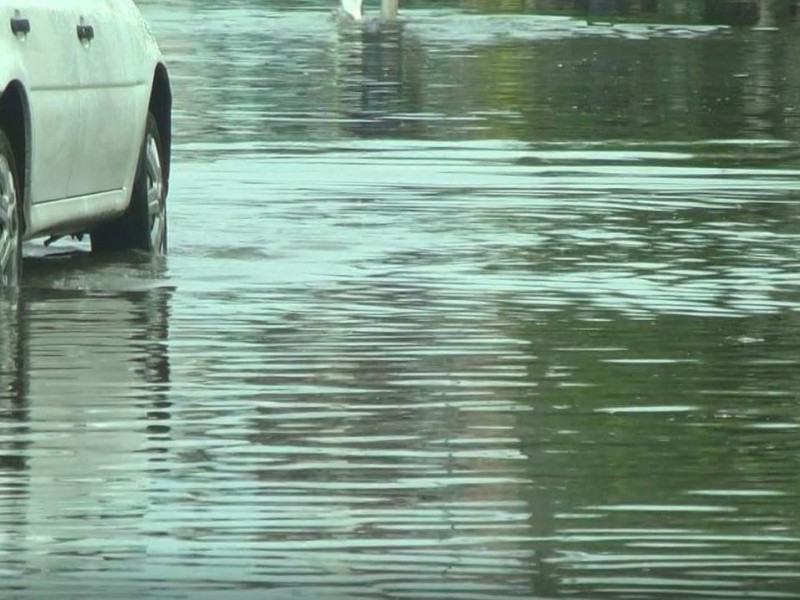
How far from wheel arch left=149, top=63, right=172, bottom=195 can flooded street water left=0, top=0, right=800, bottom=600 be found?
1.41 feet

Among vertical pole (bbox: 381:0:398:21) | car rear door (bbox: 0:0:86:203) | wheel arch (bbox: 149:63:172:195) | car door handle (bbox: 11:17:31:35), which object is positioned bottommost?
vertical pole (bbox: 381:0:398:21)

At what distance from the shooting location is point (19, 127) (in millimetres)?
10383

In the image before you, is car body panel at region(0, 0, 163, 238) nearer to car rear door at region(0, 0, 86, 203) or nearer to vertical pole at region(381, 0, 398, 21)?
car rear door at region(0, 0, 86, 203)

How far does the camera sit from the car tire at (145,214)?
39.7ft

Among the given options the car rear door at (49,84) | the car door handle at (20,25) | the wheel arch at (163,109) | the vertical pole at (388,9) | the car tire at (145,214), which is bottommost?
the vertical pole at (388,9)

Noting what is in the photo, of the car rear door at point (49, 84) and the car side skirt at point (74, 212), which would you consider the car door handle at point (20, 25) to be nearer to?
the car rear door at point (49, 84)

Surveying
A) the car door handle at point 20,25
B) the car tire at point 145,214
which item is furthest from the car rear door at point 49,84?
the car tire at point 145,214

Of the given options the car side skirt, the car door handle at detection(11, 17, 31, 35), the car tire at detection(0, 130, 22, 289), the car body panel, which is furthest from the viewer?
the car side skirt

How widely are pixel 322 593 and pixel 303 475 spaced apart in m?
1.39

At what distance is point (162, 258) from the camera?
1208 cm

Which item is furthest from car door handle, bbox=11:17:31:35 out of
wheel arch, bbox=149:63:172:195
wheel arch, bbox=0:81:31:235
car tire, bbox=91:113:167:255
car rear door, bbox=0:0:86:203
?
wheel arch, bbox=149:63:172:195

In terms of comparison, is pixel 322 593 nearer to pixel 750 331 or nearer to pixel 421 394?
pixel 421 394

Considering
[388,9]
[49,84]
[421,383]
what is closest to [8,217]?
[49,84]

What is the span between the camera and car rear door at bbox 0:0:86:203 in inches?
404
